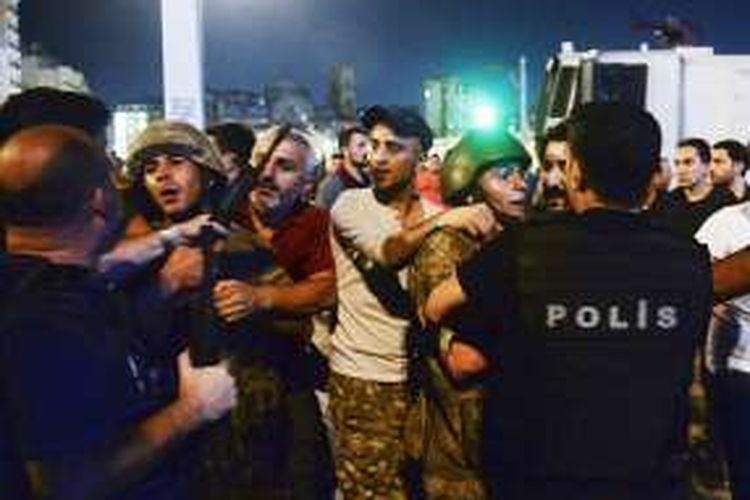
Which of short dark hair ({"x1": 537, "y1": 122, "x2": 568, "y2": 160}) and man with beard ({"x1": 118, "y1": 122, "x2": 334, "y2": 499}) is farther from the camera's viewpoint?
short dark hair ({"x1": 537, "y1": 122, "x2": 568, "y2": 160})

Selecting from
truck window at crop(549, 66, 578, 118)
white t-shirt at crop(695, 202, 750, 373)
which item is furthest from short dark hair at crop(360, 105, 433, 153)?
truck window at crop(549, 66, 578, 118)

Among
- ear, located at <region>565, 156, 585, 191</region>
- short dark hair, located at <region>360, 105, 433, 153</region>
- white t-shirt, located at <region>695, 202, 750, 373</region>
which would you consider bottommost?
white t-shirt, located at <region>695, 202, 750, 373</region>

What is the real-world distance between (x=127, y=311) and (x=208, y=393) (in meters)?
0.27

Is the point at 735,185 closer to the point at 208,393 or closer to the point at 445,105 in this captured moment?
the point at 208,393

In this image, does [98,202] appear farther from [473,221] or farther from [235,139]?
[235,139]

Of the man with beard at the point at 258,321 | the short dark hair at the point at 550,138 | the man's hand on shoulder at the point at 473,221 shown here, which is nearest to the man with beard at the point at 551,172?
the short dark hair at the point at 550,138

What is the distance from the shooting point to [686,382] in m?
3.56

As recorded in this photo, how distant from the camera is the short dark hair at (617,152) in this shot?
3471 millimetres

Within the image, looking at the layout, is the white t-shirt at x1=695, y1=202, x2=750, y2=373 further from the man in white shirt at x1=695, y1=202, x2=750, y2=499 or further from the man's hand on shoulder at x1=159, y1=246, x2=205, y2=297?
the man's hand on shoulder at x1=159, y1=246, x2=205, y2=297

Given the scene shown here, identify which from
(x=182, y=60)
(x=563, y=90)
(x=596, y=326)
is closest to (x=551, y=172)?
(x=182, y=60)

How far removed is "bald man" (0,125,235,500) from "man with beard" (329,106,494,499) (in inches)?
90.1

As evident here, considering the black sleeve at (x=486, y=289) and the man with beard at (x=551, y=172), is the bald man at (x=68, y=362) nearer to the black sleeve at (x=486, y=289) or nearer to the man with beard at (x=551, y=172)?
the black sleeve at (x=486, y=289)

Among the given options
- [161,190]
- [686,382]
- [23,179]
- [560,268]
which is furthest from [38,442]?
[161,190]

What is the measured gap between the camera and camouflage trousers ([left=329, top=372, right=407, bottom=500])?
5.27 m
